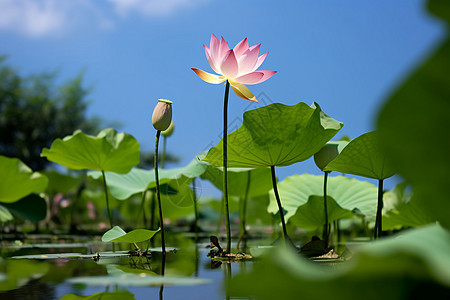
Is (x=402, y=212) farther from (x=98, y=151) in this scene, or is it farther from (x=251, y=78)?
(x=98, y=151)

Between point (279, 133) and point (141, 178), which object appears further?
point (141, 178)

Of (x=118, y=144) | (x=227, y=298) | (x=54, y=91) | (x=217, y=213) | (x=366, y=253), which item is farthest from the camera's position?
(x=54, y=91)

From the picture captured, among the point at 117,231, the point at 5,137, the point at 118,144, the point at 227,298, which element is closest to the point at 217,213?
the point at 118,144

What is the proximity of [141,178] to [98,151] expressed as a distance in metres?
0.49

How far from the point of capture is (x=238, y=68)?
996 mm

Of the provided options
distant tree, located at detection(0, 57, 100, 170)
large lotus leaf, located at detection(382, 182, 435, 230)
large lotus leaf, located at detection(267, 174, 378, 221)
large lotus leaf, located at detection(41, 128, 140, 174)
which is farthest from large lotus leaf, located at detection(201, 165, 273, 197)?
distant tree, located at detection(0, 57, 100, 170)

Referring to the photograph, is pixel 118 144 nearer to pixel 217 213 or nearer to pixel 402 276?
pixel 402 276

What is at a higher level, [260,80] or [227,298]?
[260,80]

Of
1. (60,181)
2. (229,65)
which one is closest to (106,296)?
(229,65)

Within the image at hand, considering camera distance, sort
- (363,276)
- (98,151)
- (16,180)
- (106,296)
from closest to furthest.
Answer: (363,276) < (106,296) < (98,151) < (16,180)

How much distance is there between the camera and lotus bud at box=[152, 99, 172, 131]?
1023mm

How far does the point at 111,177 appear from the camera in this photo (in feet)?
6.78

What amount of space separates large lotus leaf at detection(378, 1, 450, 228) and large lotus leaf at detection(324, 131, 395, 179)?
0.62 meters

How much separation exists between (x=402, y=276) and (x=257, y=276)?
90 millimetres
